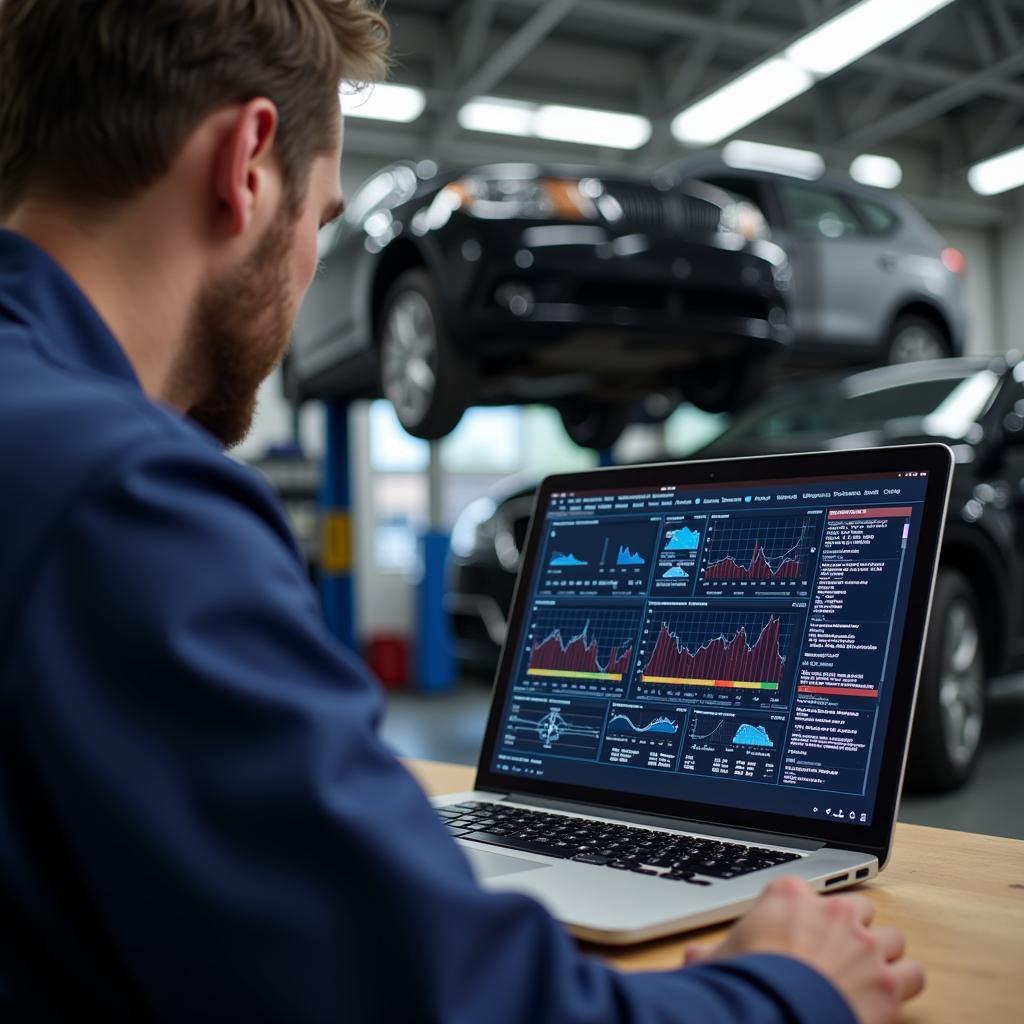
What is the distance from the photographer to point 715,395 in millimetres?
4289

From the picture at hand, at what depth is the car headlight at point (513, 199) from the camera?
3602 mm

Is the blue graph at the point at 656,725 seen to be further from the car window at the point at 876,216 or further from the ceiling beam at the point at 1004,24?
the ceiling beam at the point at 1004,24

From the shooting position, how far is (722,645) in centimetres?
102

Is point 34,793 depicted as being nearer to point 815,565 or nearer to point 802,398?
point 815,565

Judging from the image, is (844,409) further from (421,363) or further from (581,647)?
(581,647)

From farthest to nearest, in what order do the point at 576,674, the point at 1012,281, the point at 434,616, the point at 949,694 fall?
the point at 1012,281, the point at 434,616, the point at 949,694, the point at 576,674

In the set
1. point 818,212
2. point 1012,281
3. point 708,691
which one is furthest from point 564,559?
point 1012,281

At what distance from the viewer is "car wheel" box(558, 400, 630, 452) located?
4.64 metres

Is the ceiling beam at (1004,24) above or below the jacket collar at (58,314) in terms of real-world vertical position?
above

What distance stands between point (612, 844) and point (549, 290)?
2.76m

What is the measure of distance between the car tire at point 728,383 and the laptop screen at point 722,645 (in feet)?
10.1

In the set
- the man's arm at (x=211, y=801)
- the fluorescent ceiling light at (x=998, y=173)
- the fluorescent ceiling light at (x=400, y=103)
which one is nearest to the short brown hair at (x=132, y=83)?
the man's arm at (x=211, y=801)

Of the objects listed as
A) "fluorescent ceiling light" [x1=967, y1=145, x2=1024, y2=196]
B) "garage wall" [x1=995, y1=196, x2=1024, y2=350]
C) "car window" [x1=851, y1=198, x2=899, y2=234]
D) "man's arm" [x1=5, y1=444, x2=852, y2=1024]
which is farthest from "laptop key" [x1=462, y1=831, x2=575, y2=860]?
"garage wall" [x1=995, y1=196, x2=1024, y2=350]

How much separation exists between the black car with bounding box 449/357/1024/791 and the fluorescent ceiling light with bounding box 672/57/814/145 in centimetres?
472
